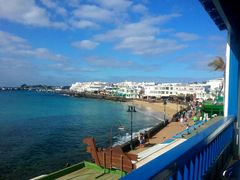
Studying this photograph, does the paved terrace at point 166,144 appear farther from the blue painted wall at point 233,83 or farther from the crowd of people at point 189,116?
the crowd of people at point 189,116

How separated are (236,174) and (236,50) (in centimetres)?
312

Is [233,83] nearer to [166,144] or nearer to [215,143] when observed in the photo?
[215,143]

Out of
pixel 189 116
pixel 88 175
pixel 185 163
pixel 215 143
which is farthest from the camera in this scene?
pixel 189 116

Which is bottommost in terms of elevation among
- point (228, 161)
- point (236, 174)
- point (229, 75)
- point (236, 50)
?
point (228, 161)

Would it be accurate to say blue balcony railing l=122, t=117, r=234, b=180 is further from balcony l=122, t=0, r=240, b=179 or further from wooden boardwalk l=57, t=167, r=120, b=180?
wooden boardwalk l=57, t=167, r=120, b=180

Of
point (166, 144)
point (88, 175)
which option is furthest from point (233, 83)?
point (166, 144)

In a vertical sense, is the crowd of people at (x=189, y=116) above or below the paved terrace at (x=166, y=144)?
below

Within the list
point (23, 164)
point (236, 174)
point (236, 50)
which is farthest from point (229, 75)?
point (23, 164)

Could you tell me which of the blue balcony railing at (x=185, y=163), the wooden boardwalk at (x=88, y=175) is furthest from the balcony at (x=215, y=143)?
the wooden boardwalk at (x=88, y=175)

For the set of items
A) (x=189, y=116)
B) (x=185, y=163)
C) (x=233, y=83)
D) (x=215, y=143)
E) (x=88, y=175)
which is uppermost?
(x=233, y=83)

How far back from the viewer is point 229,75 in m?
5.60

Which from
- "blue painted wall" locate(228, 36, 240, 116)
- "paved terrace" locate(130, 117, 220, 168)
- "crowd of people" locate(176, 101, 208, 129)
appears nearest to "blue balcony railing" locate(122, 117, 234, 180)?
"paved terrace" locate(130, 117, 220, 168)

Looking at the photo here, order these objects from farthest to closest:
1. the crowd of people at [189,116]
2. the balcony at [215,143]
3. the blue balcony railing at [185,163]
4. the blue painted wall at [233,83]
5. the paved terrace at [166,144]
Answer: the crowd of people at [189,116]
the paved terrace at [166,144]
the blue painted wall at [233,83]
the balcony at [215,143]
the blue balcony railing at [185,163]

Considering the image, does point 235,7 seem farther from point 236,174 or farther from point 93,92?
point 93,92
